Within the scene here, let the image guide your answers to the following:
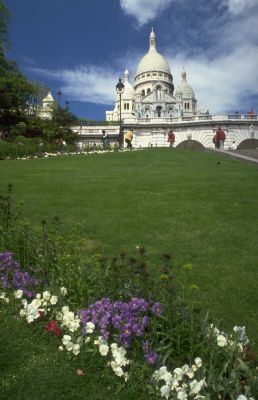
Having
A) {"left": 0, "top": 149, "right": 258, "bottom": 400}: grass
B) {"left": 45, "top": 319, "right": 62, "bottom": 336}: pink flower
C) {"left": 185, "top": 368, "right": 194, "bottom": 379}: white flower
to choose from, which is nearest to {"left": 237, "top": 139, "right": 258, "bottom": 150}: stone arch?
{"left": 0, "top": 149, "right": 258, "bottom": 400}: grass

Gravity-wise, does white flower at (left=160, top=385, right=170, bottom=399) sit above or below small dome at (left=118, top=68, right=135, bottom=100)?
below

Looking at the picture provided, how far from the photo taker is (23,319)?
15.8 ft

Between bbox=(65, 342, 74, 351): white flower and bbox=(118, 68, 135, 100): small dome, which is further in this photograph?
bbox=(118, 68, 135, 100): small dome

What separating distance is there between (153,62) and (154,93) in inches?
496

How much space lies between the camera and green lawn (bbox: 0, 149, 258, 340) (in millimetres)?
6062

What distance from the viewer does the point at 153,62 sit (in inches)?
4461

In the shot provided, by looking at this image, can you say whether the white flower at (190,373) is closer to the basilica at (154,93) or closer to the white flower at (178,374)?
the white flower at (178,374)

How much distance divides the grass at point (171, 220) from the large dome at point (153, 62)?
10254 cm

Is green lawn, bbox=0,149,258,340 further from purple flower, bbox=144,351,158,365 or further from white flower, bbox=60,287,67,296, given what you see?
white flower, bbox=60,287,67,296

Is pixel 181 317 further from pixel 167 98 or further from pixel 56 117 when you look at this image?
pixel 167 98

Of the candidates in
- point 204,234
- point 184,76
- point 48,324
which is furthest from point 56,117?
point 184,76

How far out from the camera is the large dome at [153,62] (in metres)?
112

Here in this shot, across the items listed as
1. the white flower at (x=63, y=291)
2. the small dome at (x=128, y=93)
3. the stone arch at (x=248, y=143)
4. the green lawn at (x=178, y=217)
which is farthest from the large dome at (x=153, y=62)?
the white flower at (x=63, y=291)

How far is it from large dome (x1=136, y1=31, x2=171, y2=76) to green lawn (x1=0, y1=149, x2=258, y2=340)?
4035 inches
